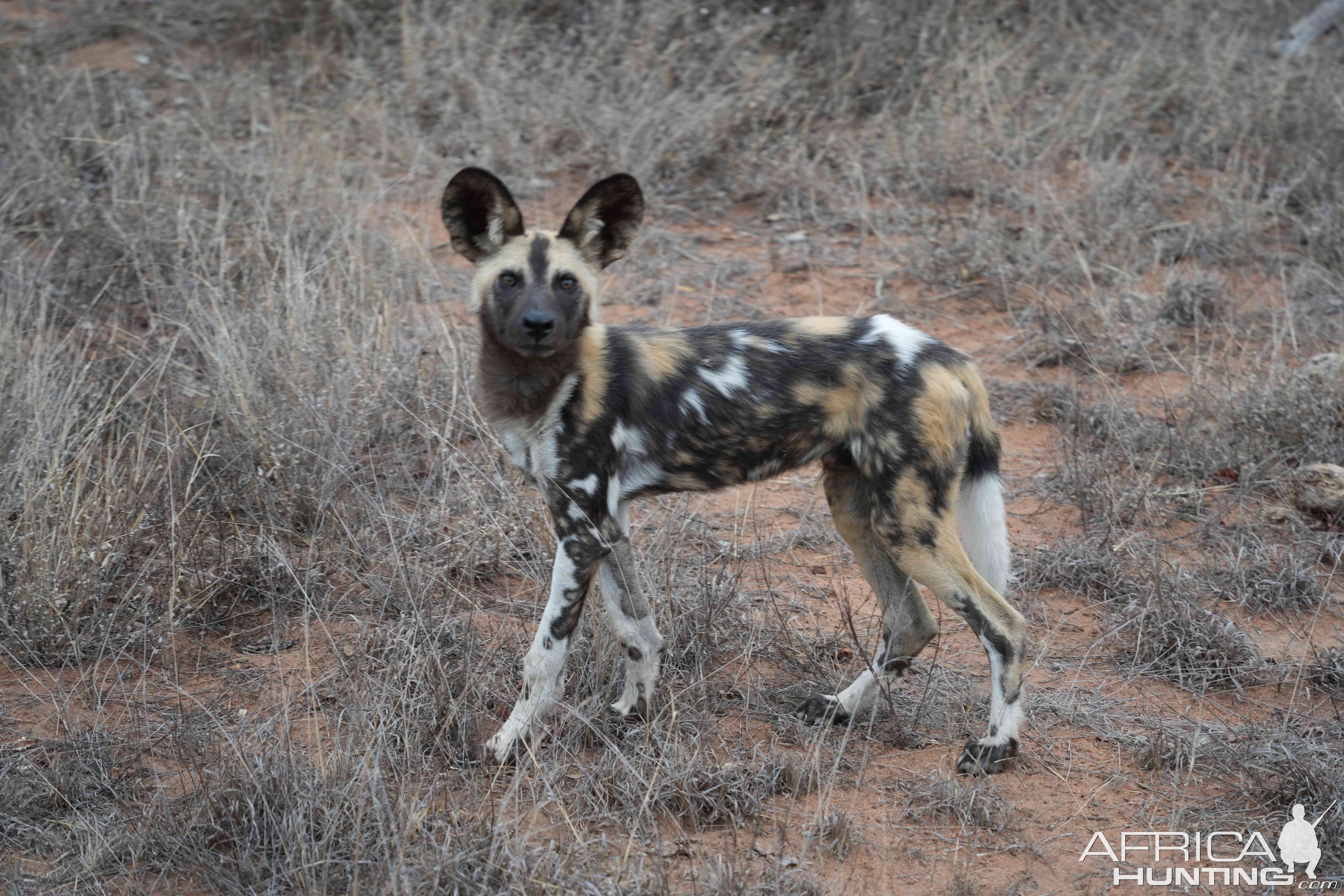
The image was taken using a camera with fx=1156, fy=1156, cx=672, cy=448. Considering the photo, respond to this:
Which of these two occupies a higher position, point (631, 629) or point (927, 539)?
point (927, 539)

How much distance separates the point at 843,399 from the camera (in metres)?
2.96

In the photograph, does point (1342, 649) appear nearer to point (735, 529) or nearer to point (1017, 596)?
point (1017, 596)

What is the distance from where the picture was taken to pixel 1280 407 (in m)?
4.44

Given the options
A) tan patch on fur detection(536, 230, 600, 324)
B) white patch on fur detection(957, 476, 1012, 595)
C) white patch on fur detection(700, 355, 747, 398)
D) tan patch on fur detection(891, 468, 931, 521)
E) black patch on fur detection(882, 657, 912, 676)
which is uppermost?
tan patch on fur detection(536, 230, 600, 324)

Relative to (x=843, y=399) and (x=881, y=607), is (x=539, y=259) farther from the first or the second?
(x=881, y=607)

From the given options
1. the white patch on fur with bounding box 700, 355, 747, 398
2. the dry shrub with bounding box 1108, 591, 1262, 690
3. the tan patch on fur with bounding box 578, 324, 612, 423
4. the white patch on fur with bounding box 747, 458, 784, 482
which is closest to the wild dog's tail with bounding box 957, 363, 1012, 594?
Result: the white patch on fur with bounding box 747, 458, 784, 482

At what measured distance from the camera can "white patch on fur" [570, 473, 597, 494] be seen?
2.87 m

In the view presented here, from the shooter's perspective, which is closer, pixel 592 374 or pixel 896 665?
pixel 592 374

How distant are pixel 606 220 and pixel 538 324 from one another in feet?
1.43

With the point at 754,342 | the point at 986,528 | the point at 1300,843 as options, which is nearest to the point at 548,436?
the point at 754,342

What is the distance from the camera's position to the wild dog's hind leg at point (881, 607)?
312cm

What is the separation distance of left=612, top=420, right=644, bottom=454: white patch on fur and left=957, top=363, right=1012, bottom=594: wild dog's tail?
2.77 feet

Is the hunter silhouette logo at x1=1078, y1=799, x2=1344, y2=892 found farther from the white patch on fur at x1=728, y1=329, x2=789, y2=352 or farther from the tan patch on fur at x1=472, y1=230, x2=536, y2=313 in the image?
the tan patch on fur at x1=472, y1=230, x2=536, y2=313

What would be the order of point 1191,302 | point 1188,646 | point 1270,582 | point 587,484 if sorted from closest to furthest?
1. point 587,484
2. point 1188,646
3. point 1270,582
4. point 1191,302
